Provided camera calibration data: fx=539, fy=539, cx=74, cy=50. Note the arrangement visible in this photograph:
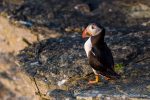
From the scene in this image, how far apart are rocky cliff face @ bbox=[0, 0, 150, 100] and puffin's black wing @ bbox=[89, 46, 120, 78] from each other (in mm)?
261

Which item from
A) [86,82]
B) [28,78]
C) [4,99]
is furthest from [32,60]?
[4,99]

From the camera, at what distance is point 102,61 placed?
7148 millimetres

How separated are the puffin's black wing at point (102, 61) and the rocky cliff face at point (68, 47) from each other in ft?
0.86

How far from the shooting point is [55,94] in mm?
7543

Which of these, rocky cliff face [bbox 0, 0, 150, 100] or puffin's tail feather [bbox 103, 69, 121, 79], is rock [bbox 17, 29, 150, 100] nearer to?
rocky cliff face [bbox 0, 0, 150, 100]

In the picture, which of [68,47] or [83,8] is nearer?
[68,47]

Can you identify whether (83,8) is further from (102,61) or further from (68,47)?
(102,61)

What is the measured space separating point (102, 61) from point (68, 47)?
210 centimetres

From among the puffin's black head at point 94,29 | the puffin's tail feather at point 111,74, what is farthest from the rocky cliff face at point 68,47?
the puffin's black head at point 94,29

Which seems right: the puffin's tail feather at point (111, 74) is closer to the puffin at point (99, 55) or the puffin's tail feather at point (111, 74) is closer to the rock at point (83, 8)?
the puffin at point (99, 55)

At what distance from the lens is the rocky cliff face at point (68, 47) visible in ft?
24.8

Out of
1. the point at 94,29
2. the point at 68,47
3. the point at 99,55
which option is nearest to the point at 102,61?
the point at 99,55

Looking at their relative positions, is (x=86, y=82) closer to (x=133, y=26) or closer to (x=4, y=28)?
(x=133, y=26)

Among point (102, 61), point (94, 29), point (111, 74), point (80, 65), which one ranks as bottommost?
point (80, 65)
